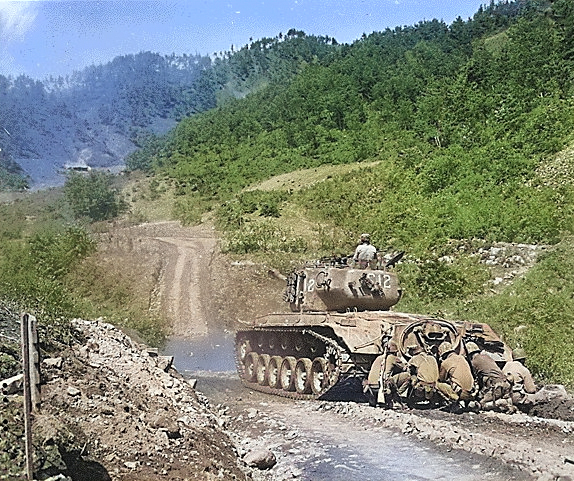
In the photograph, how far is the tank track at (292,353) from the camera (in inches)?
545

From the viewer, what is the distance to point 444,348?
12789 mm

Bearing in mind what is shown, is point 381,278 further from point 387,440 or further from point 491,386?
point 387,440

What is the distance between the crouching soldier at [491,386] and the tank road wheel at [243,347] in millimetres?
6211

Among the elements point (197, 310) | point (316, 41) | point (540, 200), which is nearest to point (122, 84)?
point (197, 310)

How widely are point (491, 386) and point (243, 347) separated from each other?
271 inches

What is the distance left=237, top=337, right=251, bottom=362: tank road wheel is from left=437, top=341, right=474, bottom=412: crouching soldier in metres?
6.18

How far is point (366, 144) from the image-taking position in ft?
117

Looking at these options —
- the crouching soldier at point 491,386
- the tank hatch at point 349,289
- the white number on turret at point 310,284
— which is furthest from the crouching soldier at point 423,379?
the white number on turret at point 310,284

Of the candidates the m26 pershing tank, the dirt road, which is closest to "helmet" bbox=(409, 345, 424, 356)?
the m26 pershing tank

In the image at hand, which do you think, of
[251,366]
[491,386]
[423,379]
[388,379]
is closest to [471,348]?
[491,386]

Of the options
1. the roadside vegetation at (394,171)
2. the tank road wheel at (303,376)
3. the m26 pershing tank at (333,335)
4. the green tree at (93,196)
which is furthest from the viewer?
the green tree at (93,196)

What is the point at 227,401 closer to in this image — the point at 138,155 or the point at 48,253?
the point at 48,253

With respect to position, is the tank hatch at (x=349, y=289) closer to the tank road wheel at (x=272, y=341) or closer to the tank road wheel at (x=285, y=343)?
the tank road wheel at (x=285, y=343)

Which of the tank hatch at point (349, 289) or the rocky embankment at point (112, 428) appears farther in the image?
the tank hatch at point (349, 289)
